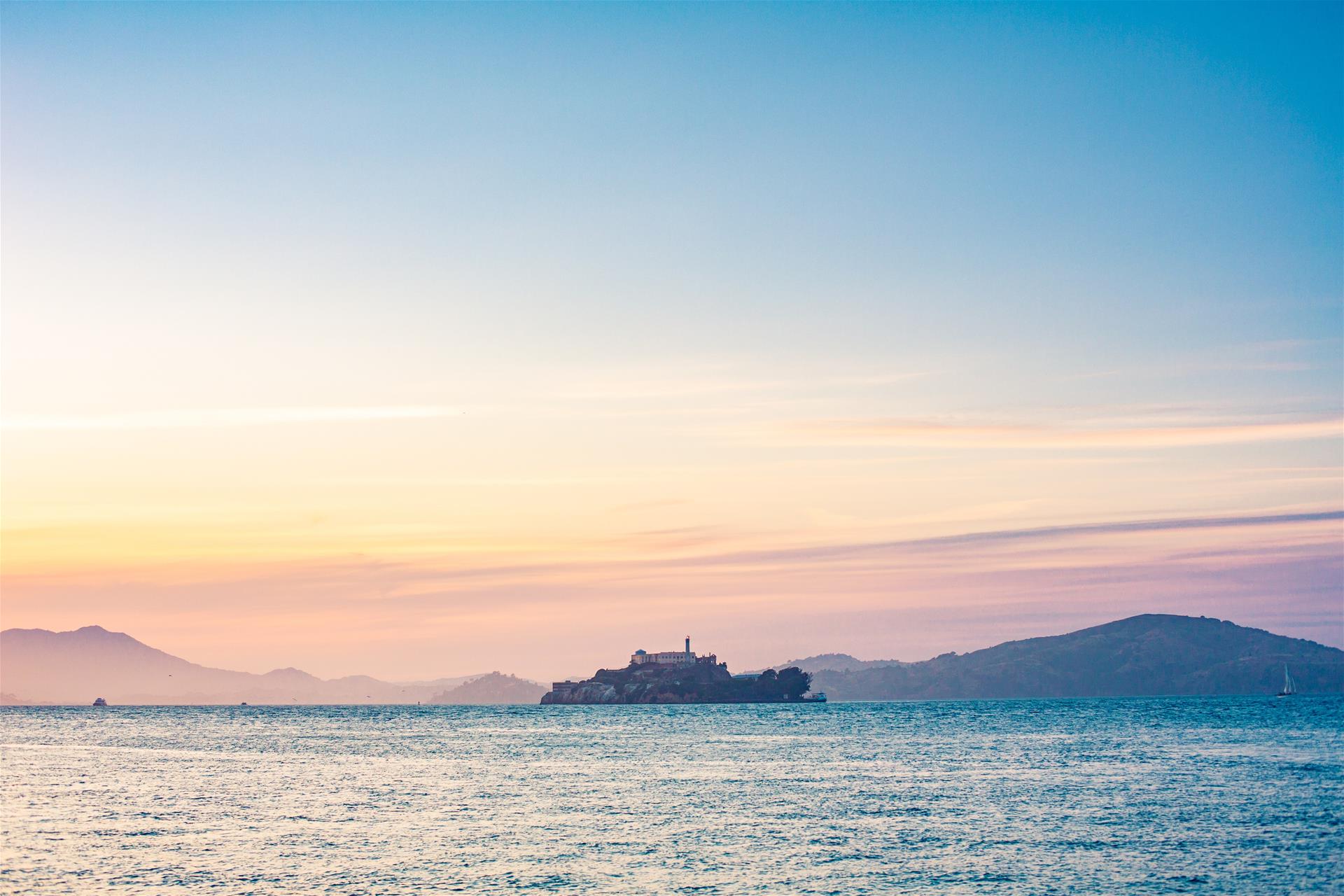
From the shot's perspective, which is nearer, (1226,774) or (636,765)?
(1226,774)

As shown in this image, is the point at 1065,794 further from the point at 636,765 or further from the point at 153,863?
the point at 153,863

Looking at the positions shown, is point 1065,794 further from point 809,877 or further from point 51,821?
point 51,821

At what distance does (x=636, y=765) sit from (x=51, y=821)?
4384 centimetres

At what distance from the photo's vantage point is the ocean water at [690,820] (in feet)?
127

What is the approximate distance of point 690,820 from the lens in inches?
2084

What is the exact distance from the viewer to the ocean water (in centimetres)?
3878

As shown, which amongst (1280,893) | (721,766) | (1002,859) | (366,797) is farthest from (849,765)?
(1280,893)

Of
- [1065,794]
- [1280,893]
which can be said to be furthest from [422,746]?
[1280,893]

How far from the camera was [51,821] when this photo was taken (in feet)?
171

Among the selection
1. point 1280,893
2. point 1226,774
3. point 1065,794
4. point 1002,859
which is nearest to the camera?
point 1280,893

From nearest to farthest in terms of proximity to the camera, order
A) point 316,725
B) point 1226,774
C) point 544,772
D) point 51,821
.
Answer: point 51,821 → point 1226,774 → point 544,772 → point 316,725

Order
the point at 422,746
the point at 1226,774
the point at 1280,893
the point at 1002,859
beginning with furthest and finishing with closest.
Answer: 1. the point at 422,746
2. the point at 1226,774
3. the point at 1002,859
4. the point at 1280,893

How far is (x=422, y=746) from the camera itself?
115688 millimetres

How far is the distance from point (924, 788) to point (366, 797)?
1249 inches
